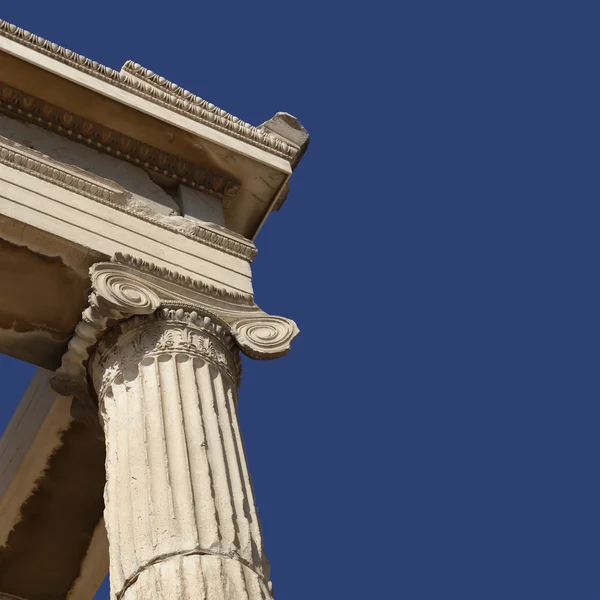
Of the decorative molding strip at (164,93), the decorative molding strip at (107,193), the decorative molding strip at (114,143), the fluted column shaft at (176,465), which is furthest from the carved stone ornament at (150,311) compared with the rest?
the decorative molding strip at (164,93)

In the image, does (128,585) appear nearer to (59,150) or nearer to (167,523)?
(167,523)

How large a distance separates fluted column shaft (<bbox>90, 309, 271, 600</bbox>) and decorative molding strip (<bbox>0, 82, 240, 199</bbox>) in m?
2.84

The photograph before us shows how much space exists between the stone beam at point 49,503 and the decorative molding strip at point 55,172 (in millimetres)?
2328

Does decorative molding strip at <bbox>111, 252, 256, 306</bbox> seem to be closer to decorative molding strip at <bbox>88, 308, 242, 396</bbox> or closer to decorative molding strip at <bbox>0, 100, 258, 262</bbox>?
decorative molding strip at <bbox>88, 308, 242, 396</bbox>

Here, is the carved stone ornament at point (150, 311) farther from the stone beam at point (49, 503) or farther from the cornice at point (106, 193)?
the stone beam at point (49, 503)

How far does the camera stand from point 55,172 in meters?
12.9

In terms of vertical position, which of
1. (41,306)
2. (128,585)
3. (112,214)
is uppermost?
(112,214)

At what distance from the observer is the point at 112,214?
12938 millimetres

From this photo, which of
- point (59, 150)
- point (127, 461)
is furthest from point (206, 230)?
point (127, 461)

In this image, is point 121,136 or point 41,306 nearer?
point 41,306

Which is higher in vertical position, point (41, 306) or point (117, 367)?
point (41, 306)

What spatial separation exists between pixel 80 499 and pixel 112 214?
3.52m

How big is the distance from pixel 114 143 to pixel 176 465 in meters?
5.16

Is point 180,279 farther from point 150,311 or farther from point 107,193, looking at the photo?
point 107,193
